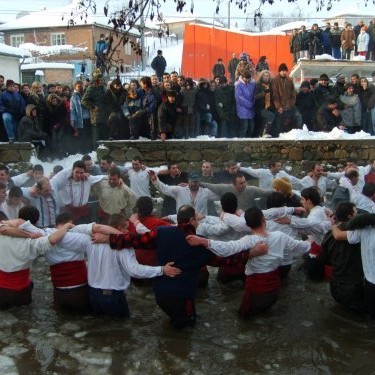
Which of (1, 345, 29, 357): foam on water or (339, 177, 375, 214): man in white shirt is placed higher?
(339, 177, 375, 214): man in white shirt

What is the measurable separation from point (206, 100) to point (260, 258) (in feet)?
24.5

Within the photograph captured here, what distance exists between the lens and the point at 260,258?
20.4 ft

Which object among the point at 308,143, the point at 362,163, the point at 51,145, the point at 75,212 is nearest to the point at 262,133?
the point at 308,143

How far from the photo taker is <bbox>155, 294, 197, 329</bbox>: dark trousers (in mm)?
5984

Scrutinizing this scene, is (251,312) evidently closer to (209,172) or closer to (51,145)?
(209,172)

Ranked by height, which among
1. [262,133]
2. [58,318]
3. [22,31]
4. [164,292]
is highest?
[22,31]

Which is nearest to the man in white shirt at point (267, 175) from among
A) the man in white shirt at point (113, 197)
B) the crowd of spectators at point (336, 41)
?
the man in white shirt at point (113, 197)

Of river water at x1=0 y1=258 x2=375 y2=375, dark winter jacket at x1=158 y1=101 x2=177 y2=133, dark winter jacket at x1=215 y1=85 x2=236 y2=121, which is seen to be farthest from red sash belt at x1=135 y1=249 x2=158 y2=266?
dark winter jacket at x1=215 y1=85 x2=236 y2=121

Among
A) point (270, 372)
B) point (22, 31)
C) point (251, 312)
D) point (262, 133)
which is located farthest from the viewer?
point (22, 31)

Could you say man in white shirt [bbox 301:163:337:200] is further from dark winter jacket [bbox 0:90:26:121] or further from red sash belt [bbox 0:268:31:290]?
dark winter jacket [bbox 0:90:26:121]

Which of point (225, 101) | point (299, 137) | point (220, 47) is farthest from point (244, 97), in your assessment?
point (220, 47)

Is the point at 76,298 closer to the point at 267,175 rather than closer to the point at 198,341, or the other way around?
the point at 198,341

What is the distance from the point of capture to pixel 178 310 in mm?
6031

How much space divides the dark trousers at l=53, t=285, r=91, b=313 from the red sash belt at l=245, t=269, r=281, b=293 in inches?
72.6
